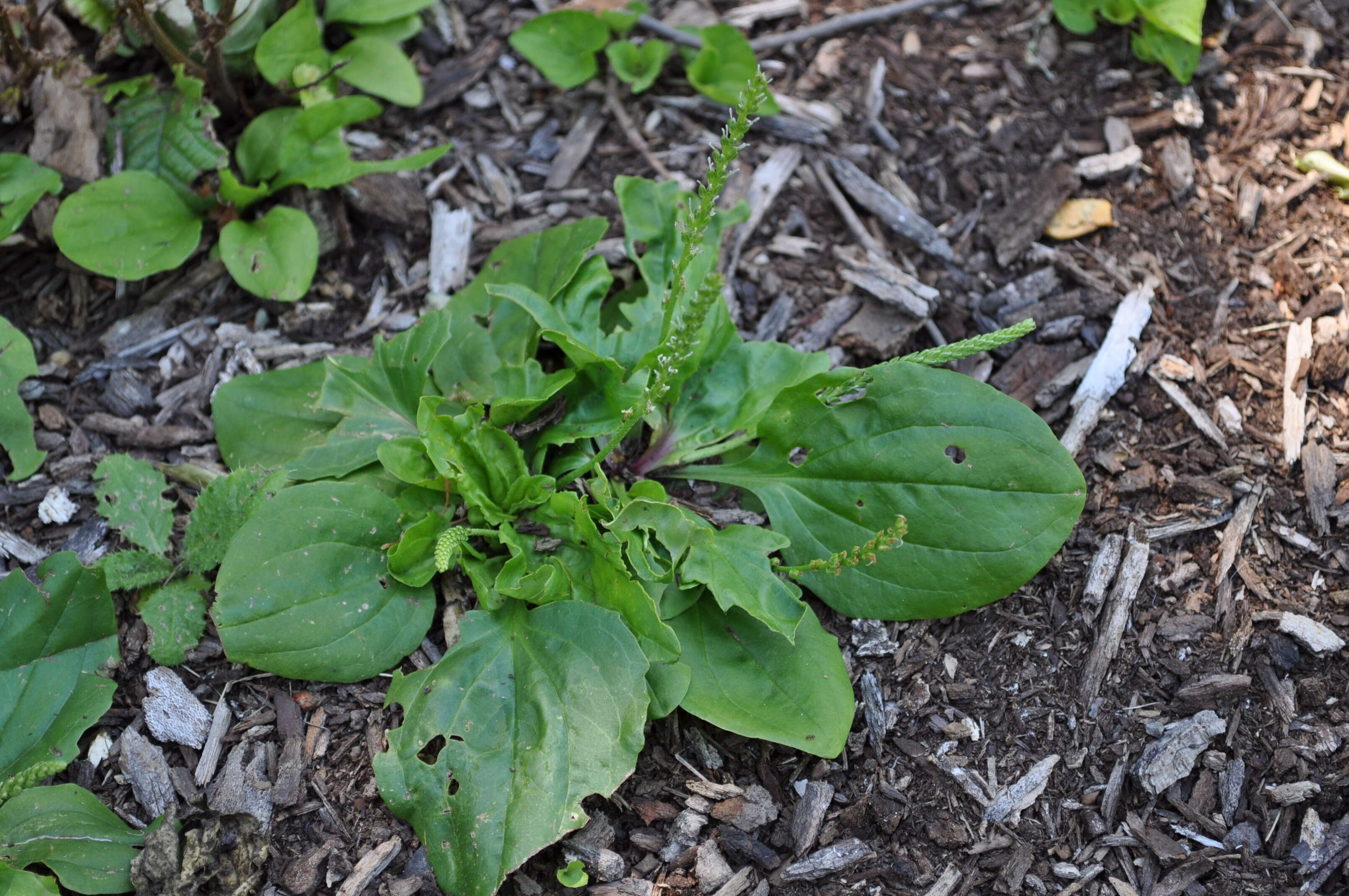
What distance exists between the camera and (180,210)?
3807mm

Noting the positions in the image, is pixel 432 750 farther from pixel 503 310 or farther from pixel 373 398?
pixel 503 310

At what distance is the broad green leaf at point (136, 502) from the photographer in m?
3.18

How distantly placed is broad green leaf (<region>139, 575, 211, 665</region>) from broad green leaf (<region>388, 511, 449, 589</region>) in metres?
0.66

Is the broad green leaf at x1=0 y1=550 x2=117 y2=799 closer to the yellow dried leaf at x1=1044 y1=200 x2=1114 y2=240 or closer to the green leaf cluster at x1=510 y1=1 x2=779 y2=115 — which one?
the green leaf cluster at x1=510 y1=1 x2=779 y2=115

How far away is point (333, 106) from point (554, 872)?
2977 mm

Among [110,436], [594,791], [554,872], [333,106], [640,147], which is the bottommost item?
[554,872]

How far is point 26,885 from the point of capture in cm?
242

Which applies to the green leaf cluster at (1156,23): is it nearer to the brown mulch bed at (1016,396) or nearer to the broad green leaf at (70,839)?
the brown mulch bed at (1016,396)

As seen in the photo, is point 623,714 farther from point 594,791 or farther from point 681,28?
point 681,28

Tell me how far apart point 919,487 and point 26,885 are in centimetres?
269

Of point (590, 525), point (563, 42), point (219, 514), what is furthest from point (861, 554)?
point (563, 42)

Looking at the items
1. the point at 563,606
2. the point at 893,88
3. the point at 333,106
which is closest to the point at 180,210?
the point at 333,106

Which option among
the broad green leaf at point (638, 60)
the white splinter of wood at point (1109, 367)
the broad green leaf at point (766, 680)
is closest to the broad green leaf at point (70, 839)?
the broad green leaf at point (766, 680)

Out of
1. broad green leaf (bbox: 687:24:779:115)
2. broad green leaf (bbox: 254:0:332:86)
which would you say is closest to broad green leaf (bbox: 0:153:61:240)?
broad green leaf (bbox: 254:0:332:86)
